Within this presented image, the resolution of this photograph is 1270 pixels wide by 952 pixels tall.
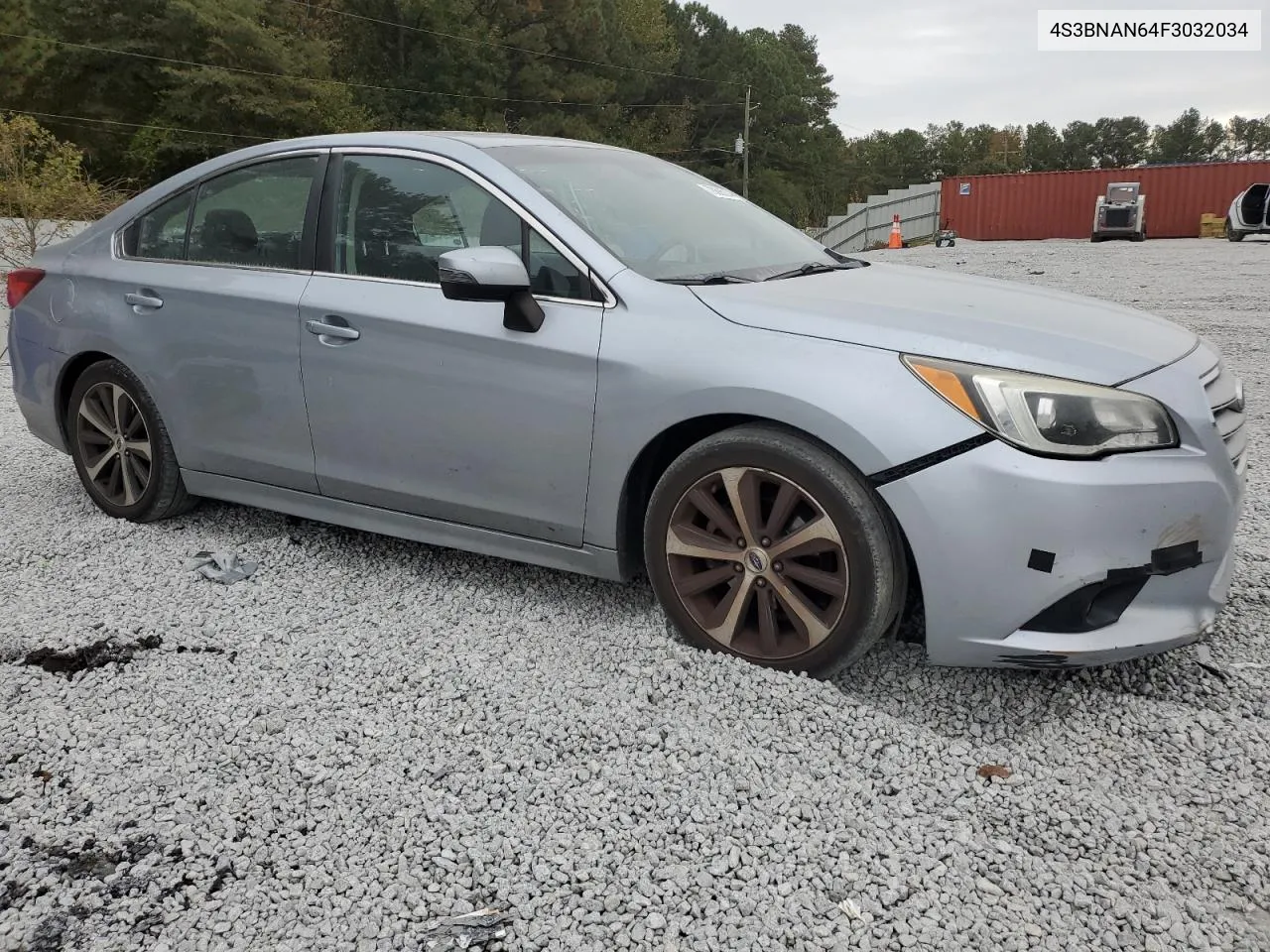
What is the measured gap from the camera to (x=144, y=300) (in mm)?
4480

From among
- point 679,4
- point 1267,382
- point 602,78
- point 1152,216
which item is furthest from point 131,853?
point 679,4

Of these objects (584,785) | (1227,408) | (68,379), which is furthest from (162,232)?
(1227,408)

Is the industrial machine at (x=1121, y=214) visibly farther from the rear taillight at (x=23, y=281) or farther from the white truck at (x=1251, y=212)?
the rear taillight at (x=23, y=281)

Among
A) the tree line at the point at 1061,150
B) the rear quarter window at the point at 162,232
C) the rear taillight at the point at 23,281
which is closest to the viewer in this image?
the rear quarter window at the point at 162,232

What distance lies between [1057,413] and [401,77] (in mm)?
56016

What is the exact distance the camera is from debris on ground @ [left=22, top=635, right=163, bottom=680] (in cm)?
346

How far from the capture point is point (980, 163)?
12512 cm

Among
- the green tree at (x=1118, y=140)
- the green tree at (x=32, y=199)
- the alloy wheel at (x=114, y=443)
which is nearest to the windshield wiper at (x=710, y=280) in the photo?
the alloy wheel at (x=114, y=443)

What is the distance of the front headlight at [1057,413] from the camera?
273 centimetres

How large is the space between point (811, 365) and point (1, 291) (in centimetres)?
1827

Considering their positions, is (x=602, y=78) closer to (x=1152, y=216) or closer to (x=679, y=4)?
(x=679, y=4)

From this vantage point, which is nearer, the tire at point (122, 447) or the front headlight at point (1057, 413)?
the front headlight at point (1057, 413)

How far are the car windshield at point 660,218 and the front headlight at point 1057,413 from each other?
1.03 metres

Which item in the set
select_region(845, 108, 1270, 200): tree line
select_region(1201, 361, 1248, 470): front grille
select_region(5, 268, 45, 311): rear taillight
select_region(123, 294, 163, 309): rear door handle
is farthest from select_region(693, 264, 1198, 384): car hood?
select_region(845, 108, 1270, 200): tree line
